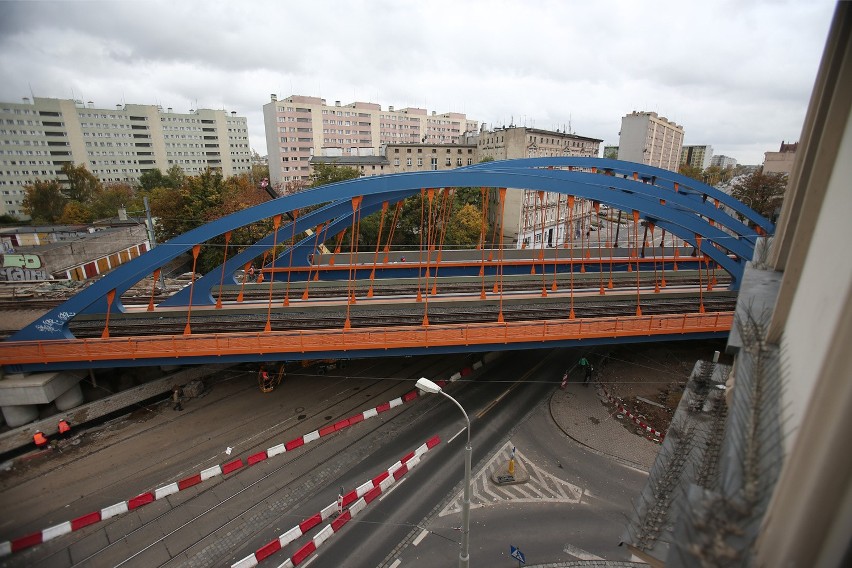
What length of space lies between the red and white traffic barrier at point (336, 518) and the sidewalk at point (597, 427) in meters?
6.11

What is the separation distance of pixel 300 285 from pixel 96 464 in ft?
37.1

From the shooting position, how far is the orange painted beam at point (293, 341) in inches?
552

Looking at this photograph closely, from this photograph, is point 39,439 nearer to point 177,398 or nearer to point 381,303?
point 177,398

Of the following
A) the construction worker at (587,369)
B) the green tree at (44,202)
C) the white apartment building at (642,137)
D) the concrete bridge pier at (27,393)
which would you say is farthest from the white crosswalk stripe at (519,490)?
the white apartment building at (642,137)

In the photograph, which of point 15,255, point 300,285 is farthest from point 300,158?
point 300,285

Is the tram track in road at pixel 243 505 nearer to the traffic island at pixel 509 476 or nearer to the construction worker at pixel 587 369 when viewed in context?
the traffic island at pixel 509 476

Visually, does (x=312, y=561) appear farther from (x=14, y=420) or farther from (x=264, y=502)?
(x=14, y=420)

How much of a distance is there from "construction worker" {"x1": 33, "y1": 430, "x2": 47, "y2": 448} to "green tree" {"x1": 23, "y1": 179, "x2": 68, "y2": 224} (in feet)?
152

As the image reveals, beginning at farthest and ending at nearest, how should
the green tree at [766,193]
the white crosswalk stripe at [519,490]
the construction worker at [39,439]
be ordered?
the green tree at [766,193] → the construction worker at [39,439] → the white crosswalk stripe at [519,490]

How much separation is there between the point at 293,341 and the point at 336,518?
6.04m

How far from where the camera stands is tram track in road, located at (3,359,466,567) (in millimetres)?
10164

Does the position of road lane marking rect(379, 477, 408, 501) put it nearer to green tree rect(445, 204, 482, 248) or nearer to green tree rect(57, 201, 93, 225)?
green tree rect(445, 204, 482, 248)

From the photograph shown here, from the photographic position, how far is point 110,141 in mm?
75062

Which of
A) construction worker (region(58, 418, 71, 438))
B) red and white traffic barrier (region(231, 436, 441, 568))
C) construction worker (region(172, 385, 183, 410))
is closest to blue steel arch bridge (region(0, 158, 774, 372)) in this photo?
construction worker (region(58, 418, 71, 438))
